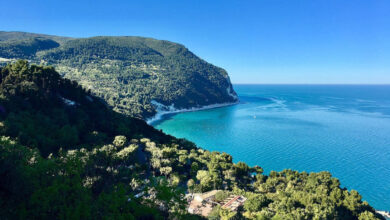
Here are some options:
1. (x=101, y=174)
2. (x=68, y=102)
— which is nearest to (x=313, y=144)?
(x=101, y=174)

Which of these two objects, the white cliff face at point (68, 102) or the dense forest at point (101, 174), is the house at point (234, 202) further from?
the white cliff face at point (68, 102)

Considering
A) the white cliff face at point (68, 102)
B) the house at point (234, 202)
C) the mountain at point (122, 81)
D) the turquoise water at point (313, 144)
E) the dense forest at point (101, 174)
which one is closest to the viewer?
the dense forest at point (101, 174)

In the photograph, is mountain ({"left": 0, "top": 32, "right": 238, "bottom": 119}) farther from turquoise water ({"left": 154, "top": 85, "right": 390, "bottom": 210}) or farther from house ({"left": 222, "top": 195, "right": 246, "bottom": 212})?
house ({"left": 222, "top": 195, "right": 246, "bottom": 212})

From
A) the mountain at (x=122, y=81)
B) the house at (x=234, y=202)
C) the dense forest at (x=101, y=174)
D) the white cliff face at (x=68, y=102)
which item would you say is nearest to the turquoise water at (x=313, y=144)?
the dense forest at (x=101, y=174)

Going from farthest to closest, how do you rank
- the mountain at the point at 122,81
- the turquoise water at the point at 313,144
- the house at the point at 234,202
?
the mountain at the point at 122,81
the turquoise water at the point at 313,144
the house at the point at 234,202

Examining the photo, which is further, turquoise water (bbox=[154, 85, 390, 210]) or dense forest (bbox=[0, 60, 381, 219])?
turquoise water (bbox=[154, 85, 390, 210])

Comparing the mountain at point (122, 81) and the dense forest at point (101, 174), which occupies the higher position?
the mountain at point (122, 81)

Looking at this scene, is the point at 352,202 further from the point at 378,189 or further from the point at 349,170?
the point at 349,170

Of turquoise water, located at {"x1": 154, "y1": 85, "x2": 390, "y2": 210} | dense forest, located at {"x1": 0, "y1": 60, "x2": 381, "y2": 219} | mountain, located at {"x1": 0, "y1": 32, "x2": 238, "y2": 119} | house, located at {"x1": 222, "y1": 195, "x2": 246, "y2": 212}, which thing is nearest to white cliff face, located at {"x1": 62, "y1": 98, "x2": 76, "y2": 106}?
dense forest, located at {"x1": 0, "y1": 60, "x2": 381, "y2": 219}

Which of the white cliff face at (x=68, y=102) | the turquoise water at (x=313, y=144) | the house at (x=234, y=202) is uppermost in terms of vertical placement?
the white cliff face at (x=68, y=102)
